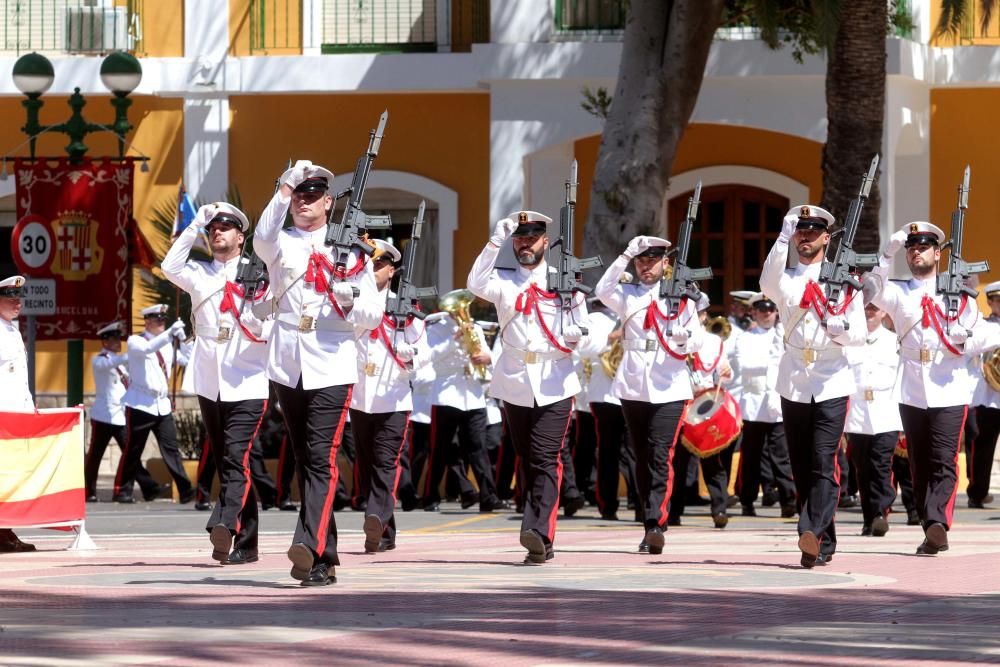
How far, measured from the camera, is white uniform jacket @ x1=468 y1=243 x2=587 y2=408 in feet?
42.2

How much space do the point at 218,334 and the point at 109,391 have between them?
8.23 meters

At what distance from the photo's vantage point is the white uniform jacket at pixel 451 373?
18781mm

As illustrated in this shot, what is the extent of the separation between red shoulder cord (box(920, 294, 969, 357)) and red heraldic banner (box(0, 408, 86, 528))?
5687 mm

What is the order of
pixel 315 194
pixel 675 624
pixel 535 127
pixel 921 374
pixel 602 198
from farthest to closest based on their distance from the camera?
pixel 535 127
pixel 602 198
pixel 921 374
pixel 315 194
pixel 675 624

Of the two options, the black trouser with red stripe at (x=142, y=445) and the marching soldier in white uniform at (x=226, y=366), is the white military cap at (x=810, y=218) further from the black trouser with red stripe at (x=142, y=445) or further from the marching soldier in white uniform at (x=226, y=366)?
the black trouser with red stripe at (x=142, y=445)

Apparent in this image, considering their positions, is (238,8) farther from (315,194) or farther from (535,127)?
(315,194)

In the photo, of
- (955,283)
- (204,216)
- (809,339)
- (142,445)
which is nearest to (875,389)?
(955,283)

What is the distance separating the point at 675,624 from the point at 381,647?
1491 mm

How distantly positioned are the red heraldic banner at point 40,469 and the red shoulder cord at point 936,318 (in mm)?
5687

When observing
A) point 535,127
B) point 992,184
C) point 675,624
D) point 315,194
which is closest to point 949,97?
point 992,184

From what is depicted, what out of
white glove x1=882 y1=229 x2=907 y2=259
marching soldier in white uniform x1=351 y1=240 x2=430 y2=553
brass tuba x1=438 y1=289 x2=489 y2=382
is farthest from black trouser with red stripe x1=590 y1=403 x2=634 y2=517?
white glove x1=882 y1=229 x2=907 y2=259

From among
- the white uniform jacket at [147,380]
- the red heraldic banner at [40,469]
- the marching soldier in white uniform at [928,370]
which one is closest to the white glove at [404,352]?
the red heraldic banner at [40,469]

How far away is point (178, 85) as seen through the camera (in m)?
26.2

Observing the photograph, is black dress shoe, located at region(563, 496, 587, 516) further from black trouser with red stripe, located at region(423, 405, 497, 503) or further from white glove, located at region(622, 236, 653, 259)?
white glove, located at region(622, 236, 653, 259)
